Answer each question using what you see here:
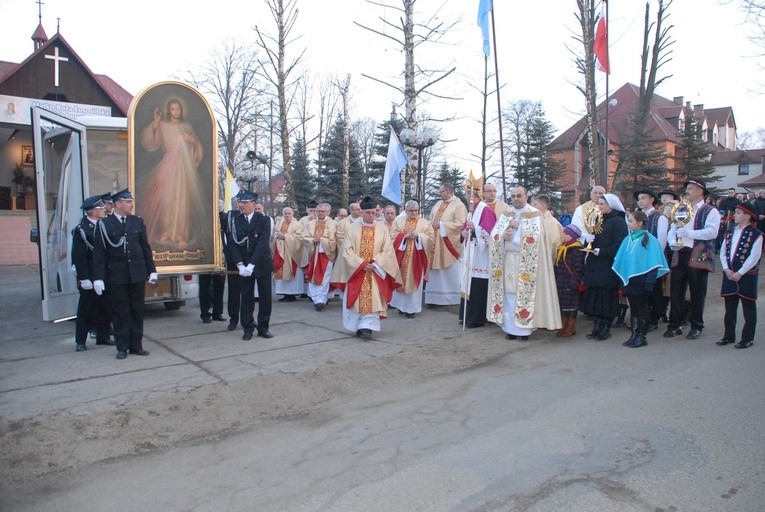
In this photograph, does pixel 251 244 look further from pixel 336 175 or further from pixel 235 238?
pixel 336 175

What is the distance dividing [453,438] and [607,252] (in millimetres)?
4438

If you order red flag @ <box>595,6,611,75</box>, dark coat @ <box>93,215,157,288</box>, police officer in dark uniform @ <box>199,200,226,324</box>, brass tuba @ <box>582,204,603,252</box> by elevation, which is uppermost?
red flag @ <box>595,6,611,75</box>

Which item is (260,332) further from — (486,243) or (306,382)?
(486,243)

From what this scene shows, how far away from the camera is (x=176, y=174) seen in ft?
29.3

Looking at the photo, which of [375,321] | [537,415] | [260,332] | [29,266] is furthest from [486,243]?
[29,266]

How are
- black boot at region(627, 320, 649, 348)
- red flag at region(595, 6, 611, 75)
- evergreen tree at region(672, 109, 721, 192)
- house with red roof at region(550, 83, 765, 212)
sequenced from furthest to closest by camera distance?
house with red roof at region(550, 83, 765, 212)
evergreen tree at region(672, 109, 721, 192)
red flag at region(595, 6, 611, 75)
black boot at region(627, 320, 649, 348)

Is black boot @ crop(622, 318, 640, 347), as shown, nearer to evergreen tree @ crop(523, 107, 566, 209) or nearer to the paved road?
the paved road

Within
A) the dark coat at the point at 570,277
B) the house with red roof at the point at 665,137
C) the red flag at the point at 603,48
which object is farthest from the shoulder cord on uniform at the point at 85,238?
the house with red roof at the point at 665,137

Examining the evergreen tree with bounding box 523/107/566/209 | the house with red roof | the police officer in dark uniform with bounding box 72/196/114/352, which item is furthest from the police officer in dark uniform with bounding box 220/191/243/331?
the house with red roof

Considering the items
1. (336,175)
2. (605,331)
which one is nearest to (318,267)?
(605,331)

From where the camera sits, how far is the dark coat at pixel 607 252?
7.94m

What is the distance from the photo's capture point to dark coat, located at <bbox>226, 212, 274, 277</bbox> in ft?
26.0

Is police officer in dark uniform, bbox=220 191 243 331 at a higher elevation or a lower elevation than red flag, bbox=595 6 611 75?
lower

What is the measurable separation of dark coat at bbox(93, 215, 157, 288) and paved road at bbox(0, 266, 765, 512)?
966 mm
